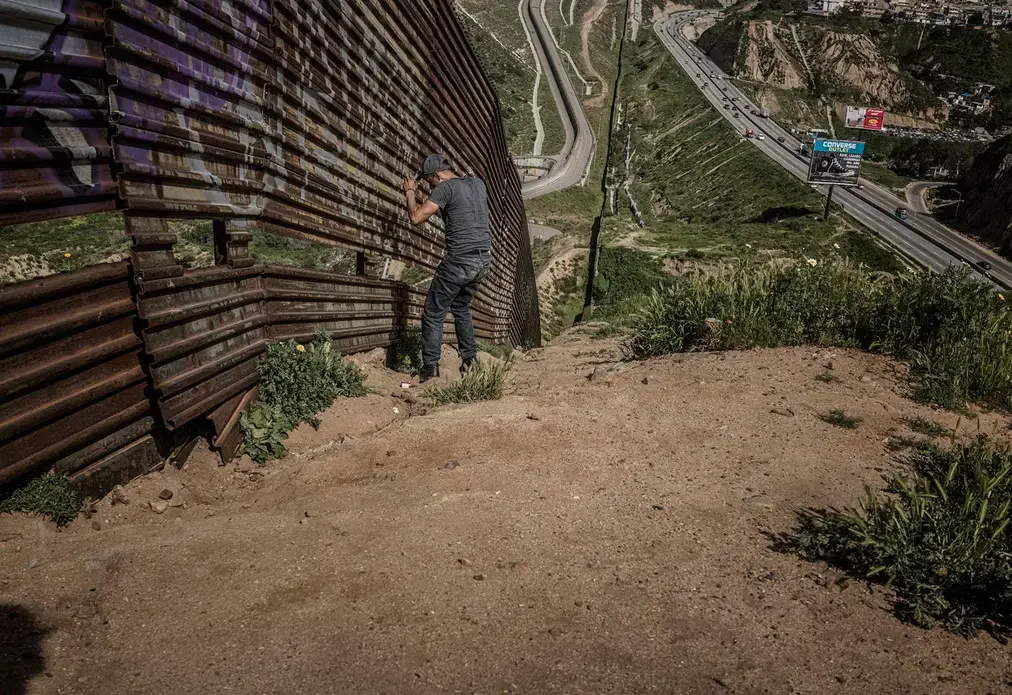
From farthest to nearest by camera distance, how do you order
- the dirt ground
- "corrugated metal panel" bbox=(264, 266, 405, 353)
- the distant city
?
the distant city < "corrugated metal panel" bbox=(264, 266, 405, 353) < the dirt ground

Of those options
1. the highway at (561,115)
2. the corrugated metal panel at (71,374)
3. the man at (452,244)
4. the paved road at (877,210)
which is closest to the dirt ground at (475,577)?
the corrugated metal panel at (71,374)

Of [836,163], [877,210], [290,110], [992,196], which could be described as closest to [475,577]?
[290,110]

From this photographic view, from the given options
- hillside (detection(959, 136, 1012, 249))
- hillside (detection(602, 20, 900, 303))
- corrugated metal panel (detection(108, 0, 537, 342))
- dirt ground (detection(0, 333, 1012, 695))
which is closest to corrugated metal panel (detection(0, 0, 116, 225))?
corrugated metal panel (detection(108, 0, 537, 342))

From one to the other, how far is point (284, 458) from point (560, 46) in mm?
99413

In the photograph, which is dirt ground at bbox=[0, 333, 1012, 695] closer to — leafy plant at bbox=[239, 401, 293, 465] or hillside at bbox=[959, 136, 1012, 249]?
leafy plant at bbox=[239, 401, 293, 465]

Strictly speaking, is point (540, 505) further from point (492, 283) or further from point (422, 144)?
point (492, 283)

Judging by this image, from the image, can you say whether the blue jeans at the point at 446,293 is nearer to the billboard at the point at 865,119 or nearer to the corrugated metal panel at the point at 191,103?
the corrugated metal panel at the point at 191,103

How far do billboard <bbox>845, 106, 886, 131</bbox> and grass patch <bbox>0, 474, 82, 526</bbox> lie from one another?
91.4 metres

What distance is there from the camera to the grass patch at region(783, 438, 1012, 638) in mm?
3057

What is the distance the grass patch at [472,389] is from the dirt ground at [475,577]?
633 millimetres

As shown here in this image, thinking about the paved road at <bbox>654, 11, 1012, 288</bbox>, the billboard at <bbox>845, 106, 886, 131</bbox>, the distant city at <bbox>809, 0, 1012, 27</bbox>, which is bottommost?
the paved road at <bbox>654, 11, 1012, 288</bbox>

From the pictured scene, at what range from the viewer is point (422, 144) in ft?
23.7

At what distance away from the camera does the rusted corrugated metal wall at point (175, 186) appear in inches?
119

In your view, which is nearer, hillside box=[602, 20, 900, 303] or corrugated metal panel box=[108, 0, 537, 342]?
corrugated metal panel box=[108, 0, 537, 342]
